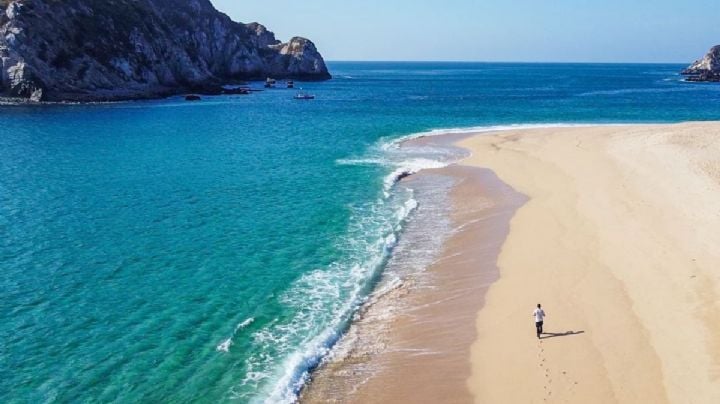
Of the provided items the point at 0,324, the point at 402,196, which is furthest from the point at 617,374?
the point at 402,196

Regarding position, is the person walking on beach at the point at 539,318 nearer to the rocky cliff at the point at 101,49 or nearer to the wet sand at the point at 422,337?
the wet sand at the point at 422,337

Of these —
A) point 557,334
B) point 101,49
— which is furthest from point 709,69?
point 557,334

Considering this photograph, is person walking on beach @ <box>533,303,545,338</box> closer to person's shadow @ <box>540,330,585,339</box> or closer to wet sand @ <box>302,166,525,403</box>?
person's shadow @ <box>540,330,585,339</box>

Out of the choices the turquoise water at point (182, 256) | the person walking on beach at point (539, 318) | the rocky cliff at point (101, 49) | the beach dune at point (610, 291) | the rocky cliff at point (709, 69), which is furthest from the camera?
the rocky cliff at point (709, 69)

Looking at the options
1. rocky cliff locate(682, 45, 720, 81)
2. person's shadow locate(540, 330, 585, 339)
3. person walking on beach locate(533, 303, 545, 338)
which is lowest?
person's shadow locate(540, 330, 585, 339)

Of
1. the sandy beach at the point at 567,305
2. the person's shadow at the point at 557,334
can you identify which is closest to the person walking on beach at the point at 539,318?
the person's shadow at the point at 557,334

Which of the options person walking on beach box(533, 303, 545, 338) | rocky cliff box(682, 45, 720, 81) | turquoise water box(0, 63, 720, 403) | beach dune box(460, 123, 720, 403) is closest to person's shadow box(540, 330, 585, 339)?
beach dune box(460, 123, 720, 403)

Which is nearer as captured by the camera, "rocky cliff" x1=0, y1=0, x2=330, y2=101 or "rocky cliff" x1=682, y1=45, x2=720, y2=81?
"rocky cliff" x1=0, y1=0, x2=330, y2=101

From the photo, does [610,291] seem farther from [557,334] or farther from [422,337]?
[422,337]
